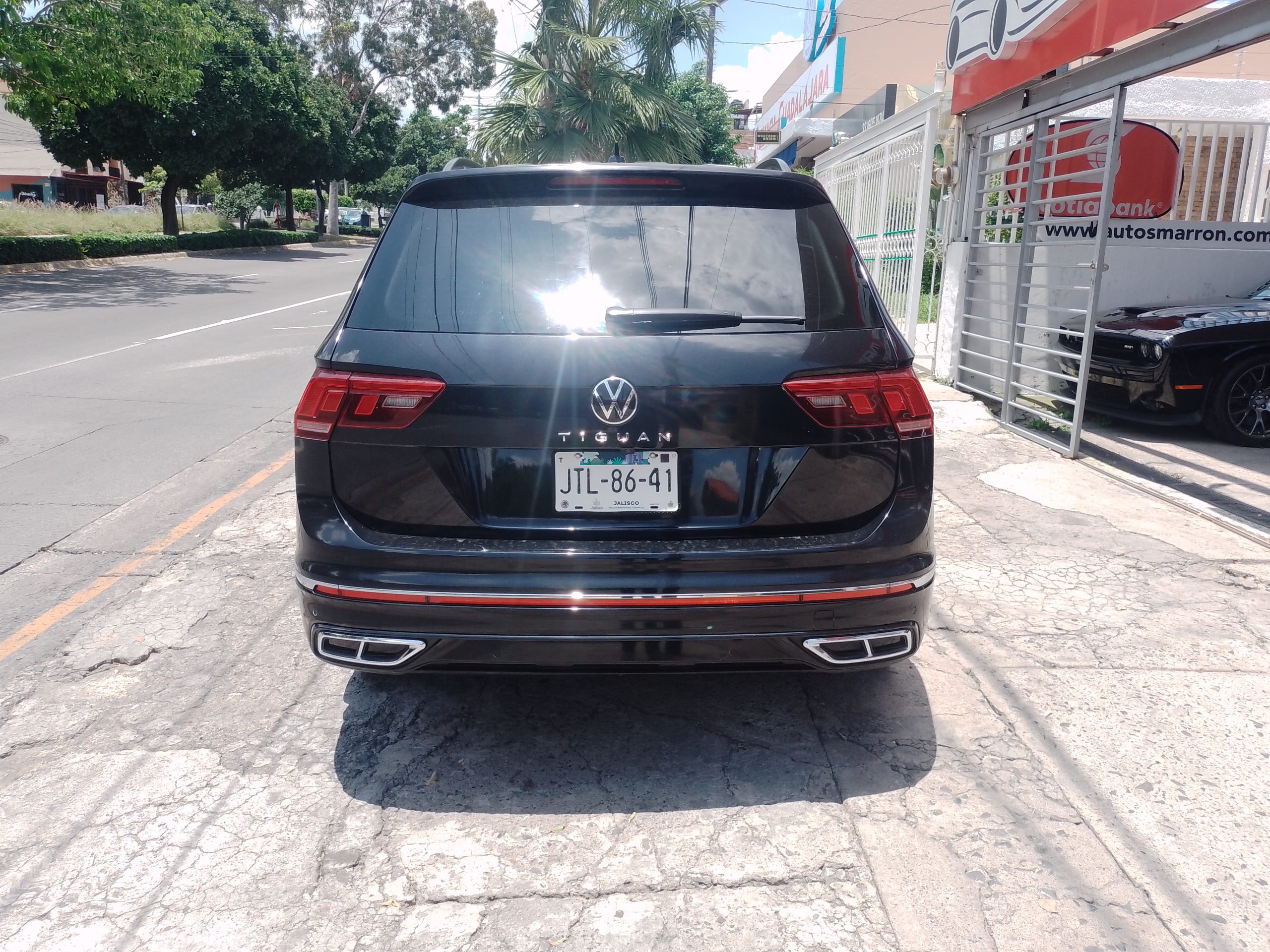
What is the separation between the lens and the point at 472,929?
92.7 inches

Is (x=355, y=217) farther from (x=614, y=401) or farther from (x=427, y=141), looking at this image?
(x=614, y=401)

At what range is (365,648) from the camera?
2773 millimetres

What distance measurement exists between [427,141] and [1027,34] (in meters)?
61.0

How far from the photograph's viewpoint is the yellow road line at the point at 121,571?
13.3ft

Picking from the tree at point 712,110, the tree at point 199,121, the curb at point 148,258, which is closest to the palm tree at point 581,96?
the curb at point 148,258

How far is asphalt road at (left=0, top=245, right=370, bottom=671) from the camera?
5.25 metres

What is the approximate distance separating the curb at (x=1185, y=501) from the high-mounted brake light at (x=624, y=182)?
4.07 m

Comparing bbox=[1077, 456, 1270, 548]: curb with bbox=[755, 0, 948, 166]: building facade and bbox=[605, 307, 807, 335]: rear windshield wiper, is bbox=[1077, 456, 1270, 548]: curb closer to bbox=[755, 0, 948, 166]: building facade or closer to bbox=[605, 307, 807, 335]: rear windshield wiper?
bbox=[605, 307, 807, 335]: rear windshield wiper

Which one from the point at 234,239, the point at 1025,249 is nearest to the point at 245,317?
the point at 1025,249

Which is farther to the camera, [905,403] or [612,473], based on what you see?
[905,403]

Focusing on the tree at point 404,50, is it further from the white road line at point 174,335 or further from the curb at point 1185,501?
the curb at point 1185,501

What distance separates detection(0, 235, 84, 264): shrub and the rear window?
76.1 feet

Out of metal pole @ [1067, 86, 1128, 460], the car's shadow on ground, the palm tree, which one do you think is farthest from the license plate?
the palm tree

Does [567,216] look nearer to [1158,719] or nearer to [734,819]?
[734,819]
